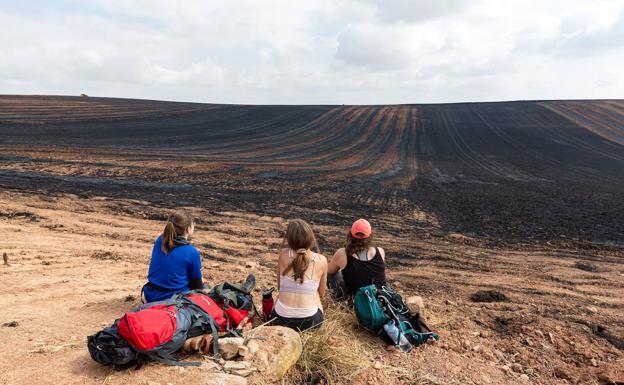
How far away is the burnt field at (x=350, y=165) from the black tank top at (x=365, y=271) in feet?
17.8

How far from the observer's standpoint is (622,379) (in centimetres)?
411

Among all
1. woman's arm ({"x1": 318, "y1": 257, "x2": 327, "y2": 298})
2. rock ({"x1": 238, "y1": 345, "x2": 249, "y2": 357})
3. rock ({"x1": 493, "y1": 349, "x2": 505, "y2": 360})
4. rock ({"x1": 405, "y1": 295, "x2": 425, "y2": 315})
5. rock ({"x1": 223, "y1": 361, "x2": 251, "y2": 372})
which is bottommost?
rock ({"x1": 493, "y1": 349, "x2": 505, "y2": 360})

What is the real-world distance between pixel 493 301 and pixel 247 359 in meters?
4.29

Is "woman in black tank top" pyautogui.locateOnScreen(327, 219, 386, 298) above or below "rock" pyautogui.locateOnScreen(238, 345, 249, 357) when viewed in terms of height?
above

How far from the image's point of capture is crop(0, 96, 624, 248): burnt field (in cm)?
1168

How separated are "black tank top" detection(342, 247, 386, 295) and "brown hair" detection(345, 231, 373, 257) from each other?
8 cm

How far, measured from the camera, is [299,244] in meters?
4.07

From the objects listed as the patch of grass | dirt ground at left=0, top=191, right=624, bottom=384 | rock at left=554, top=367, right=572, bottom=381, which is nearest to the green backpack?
dirt ground at left=0, top=191, right=624, bottom=384

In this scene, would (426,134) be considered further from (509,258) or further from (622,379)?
(622,379)

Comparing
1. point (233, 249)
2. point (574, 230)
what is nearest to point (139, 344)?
point (233, 249)

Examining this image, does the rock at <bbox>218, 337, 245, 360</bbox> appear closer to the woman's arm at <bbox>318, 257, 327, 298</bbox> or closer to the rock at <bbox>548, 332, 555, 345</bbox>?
the woman's arm at <bbox>318, 257, 327, 298</bbox>

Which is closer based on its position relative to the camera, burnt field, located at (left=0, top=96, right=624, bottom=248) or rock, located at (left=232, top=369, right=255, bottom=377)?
rock, located at (left=232, top=369, right=255, bottom=377)

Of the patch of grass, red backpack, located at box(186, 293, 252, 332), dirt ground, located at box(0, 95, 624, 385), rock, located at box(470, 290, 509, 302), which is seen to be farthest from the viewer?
the patch of grass

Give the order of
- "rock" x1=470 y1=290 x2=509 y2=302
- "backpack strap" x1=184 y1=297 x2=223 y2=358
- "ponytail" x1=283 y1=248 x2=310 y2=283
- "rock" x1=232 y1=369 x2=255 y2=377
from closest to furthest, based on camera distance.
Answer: "rock" x1=232 y1=369 x2=255 y2=377 → "backpack strap" x1=184 y1=297 x2=223 y2=358 → "ponytail" x1=283 y1=248 x2=310 y2=283 → "rock" x1=470 y1=290 x2=509 y2=302
